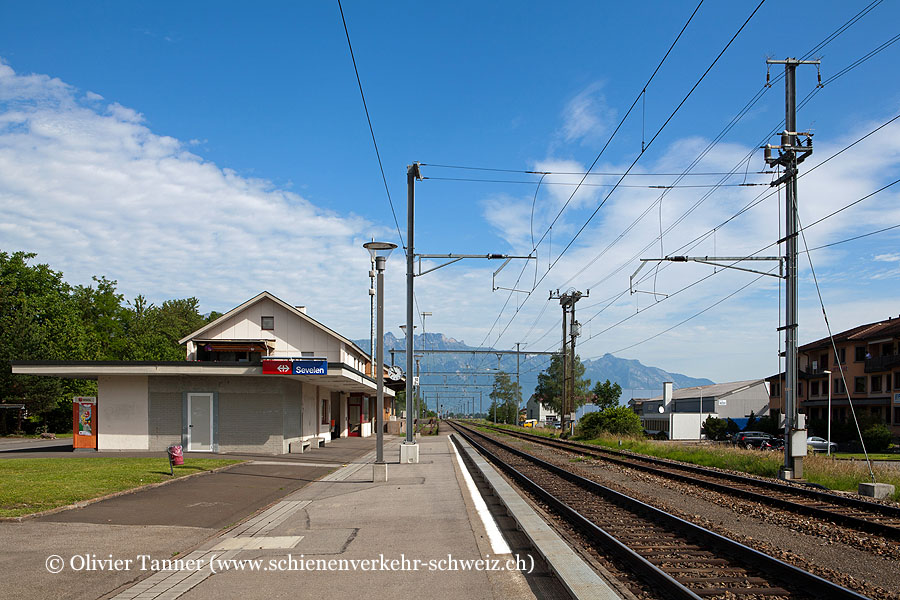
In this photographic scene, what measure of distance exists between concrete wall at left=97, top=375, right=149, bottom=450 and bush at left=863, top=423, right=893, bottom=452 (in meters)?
39.7

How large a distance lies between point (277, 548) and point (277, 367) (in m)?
17.0

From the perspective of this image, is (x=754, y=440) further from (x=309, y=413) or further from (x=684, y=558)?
(x=684, y=558)

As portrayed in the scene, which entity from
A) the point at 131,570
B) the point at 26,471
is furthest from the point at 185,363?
the point at 131,570

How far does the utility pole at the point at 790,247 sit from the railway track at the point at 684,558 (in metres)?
7.40

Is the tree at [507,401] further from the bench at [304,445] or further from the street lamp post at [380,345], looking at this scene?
the street lamp post at [380,345]

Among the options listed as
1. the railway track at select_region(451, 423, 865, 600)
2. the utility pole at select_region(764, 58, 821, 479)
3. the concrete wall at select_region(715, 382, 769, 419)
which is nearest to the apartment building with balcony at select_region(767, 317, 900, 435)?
the concrete wall at select_region(715, 382, 769, 419)

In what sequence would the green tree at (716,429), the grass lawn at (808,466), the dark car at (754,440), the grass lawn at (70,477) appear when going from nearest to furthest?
the grass lawn at (70,477)
the grass lawn at (808,466)
the dark car at (754,440)
the green tree at (716,429)

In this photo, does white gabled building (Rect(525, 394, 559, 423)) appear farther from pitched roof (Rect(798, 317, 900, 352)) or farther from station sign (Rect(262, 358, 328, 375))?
station sign (Rect(262, 358, 328, 375))

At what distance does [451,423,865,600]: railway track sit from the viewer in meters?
7.09

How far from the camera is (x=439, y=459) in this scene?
26.5 meters

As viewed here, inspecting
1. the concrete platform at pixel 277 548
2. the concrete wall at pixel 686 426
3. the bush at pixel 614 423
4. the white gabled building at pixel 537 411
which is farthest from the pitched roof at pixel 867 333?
the white gabled building at pixel 537 411

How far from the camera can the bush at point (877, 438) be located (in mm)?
42750

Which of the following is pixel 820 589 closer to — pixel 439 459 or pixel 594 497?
pixel 594 497

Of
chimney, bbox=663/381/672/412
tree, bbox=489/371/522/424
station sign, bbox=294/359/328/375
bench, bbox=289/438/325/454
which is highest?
station sign, bbox=294/359/328/375
